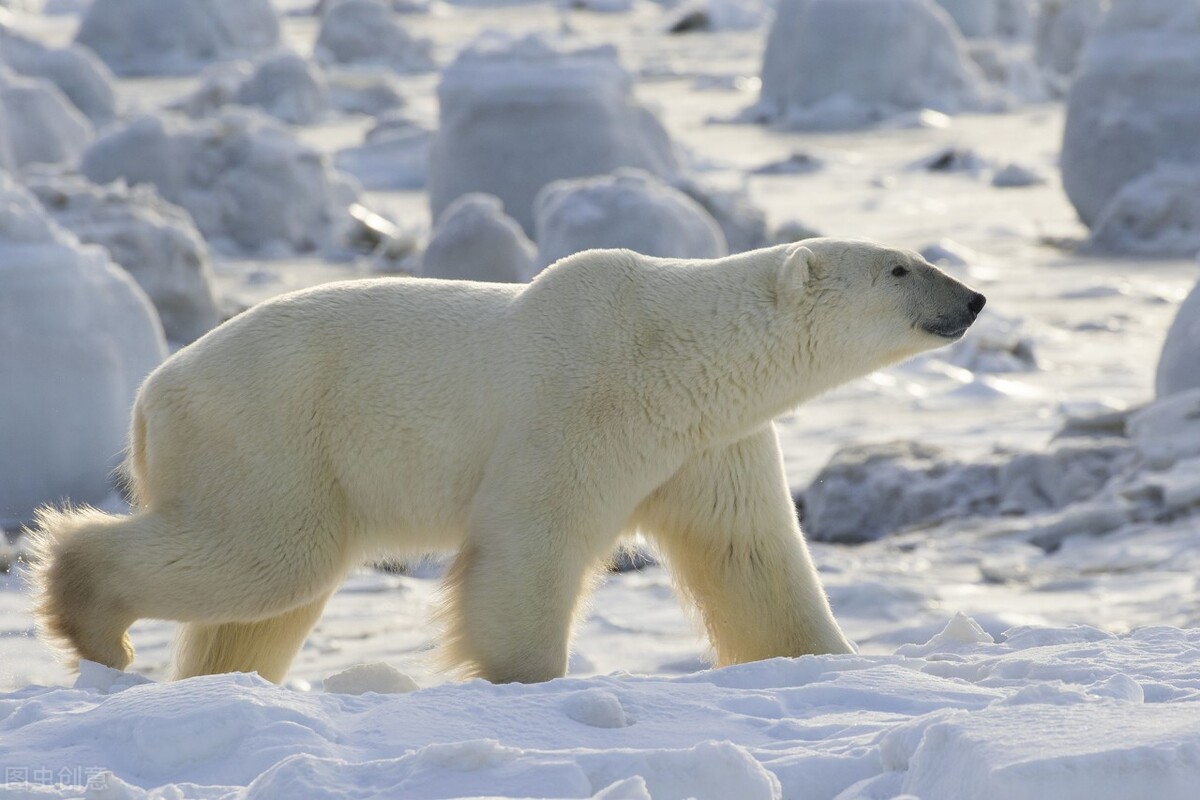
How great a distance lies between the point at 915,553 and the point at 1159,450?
117 cm

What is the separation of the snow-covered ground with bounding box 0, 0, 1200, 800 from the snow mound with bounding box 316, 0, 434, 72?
14.8 m

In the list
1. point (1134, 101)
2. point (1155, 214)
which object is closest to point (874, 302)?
point (1155, 214)

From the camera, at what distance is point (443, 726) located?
2.99 meters

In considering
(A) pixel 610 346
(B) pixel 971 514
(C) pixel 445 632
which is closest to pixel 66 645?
(C) pixel 445 632


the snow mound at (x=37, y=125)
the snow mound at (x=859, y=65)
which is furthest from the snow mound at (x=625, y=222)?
the snow mound at (x=859, y=65)

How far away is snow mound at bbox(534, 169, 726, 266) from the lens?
33.8ft

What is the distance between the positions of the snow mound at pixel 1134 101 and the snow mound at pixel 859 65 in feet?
22.8

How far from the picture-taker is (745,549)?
164 inches

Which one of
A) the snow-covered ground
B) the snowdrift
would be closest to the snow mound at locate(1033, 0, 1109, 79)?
the snow-covered ground

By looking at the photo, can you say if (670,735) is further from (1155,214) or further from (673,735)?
(1155,214)

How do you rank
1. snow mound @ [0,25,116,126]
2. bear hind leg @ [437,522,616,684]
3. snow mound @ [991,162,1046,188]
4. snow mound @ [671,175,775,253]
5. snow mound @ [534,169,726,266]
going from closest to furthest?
bear hind leg @ [437,522,616,684] < snow mound @ [534,169,726,266] < snow mound @ [671,175,775,253] < snow mound @ [991,162,1046,188] < snow mound @ [0,25,116,126]

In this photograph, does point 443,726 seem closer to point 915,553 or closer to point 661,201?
point 915,553

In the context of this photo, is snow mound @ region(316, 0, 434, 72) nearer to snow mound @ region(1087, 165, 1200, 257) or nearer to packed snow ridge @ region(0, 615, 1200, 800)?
snow mound @ region(1087, 165, 1200, 257)

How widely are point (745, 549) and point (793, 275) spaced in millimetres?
680
